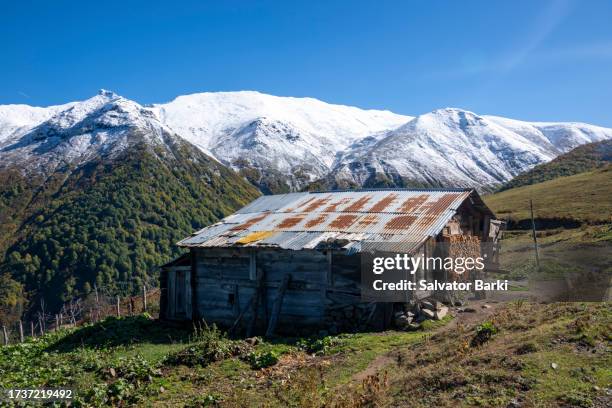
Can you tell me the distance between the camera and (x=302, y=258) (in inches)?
719

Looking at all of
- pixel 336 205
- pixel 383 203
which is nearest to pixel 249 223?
pixel 336 205

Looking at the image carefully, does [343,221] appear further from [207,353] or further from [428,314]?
[207,353]

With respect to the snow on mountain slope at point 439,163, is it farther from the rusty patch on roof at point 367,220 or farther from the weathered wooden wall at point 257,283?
the weathered wooden wall at point 257,283

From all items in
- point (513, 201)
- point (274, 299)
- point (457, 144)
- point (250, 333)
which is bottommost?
point (250, 333)

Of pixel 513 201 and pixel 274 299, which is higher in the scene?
pixel 513 201

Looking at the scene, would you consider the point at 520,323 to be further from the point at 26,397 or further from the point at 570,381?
the point at 26,397

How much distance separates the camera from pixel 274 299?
18828 mm

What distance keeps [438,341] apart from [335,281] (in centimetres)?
547

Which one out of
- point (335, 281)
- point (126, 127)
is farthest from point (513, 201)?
point (126, 127)

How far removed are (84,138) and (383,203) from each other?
16444cm

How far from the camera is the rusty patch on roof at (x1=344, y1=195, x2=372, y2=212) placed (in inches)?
836

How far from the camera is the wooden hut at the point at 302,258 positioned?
17375mm

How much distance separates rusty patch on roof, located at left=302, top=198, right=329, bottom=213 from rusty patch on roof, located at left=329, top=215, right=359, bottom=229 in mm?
2370

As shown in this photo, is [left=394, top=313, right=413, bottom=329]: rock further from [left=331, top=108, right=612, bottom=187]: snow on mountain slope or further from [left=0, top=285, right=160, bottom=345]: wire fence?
[left=331, top=108, right=612, bottom=187]: snow on mountain slope
